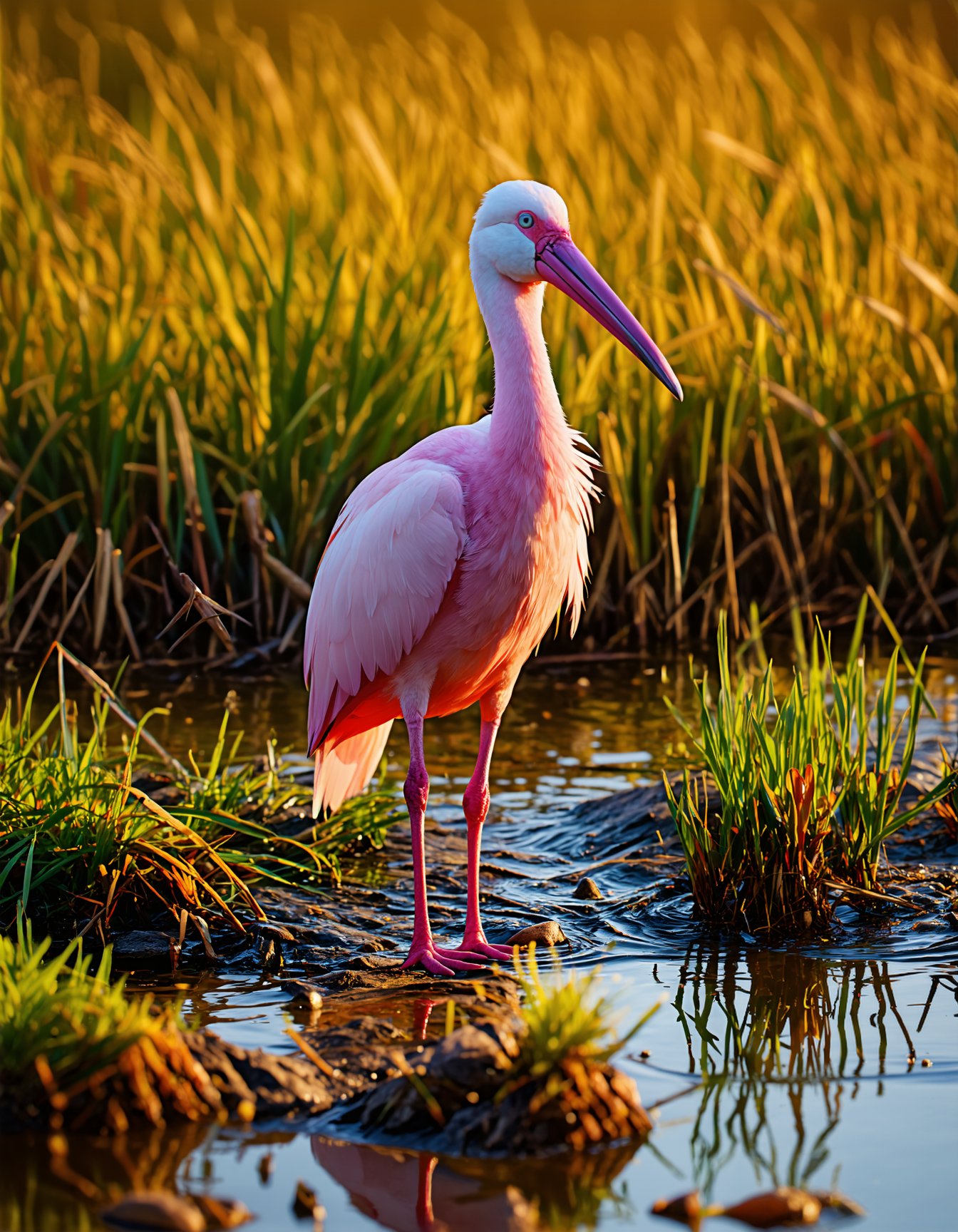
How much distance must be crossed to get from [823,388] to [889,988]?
3725 millimetres

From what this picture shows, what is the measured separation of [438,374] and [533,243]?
2.64 meters

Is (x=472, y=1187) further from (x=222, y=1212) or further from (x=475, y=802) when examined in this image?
(x=475, y=802)

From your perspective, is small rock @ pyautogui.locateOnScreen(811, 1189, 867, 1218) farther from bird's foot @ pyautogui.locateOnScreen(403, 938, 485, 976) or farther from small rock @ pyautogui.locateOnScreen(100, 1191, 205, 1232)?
bird's foot @ pyautogui.locateOnScreen(403, 938, 485, 976)

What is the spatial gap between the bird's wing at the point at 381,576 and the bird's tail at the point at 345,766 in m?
0.12

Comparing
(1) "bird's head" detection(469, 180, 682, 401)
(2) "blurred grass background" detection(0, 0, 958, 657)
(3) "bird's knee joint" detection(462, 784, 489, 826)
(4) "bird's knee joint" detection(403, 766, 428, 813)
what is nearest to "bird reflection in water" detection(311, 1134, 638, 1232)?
(4) "bird's knee joint" detection(403, 766, 428, 813)

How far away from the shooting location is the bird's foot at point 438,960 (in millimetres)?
3984

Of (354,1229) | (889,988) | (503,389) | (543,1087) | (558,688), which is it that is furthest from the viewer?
(558,688)

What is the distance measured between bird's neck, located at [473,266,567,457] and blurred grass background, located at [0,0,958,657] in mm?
1798

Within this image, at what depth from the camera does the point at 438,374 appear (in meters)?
6.81

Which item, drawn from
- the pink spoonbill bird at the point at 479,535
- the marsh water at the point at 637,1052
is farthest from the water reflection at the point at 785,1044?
the pink spoonbill bird at the point at 479,535

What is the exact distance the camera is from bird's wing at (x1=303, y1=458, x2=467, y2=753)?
4.12 m

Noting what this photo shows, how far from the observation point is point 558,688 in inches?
260

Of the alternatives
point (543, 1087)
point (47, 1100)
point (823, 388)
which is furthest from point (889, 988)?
point (823, 388)

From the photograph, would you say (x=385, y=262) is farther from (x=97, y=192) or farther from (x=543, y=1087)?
(x=543, y=1087)
